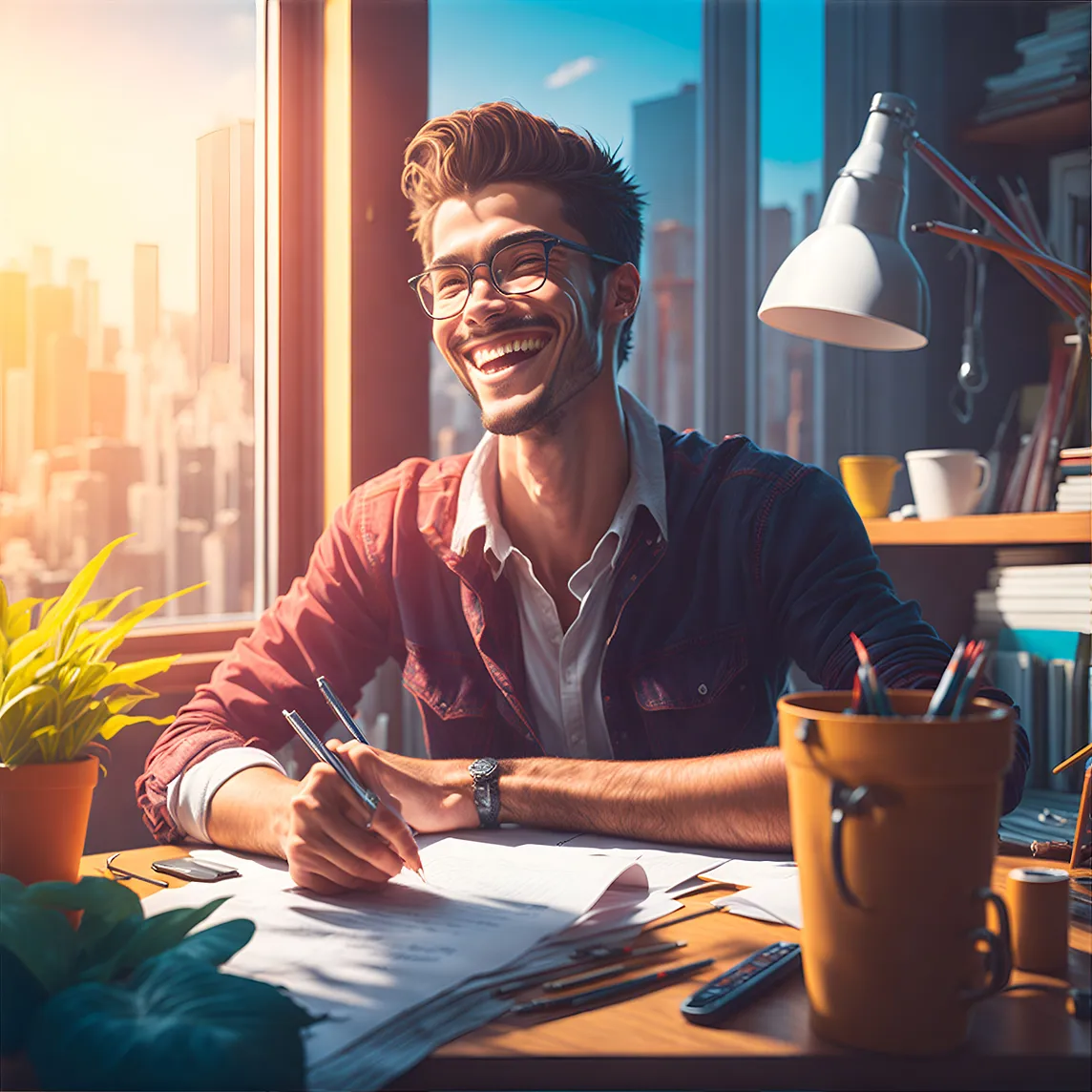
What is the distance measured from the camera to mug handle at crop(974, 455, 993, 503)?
2.01 metres

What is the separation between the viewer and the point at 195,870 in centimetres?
90

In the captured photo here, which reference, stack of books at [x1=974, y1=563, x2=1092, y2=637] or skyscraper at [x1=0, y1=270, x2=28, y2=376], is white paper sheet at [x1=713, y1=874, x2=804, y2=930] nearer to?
skyscraper at [x1=0, y1=270, x2=28, y2=376]

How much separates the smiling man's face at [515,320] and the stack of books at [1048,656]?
1.05m

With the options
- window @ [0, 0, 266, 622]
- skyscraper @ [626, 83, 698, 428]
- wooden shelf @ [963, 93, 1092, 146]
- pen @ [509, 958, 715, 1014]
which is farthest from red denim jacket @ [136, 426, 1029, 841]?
wooden shelf @ [963, 93, 1092, 146]

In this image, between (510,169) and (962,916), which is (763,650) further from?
(962,916)

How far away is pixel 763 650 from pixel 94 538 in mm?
958

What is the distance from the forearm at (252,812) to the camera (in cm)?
94

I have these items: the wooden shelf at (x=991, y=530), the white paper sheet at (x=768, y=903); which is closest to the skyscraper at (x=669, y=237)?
the wooden shelf at (x=991, y=530)

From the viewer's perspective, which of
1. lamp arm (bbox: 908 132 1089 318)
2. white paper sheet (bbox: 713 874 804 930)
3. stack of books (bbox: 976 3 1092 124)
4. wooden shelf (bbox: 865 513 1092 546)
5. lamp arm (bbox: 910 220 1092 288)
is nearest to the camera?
white paper sheet (bbox: 713 874 804 930)

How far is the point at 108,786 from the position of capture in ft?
5.05

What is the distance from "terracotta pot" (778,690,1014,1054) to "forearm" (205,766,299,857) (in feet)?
1.69

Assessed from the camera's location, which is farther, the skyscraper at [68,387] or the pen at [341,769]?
the skyscraper at [68,387]

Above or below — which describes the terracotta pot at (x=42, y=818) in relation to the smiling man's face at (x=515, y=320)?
below

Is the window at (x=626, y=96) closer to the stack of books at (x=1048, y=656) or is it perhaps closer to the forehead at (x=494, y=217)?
the forehead at (x=494, y=217)
